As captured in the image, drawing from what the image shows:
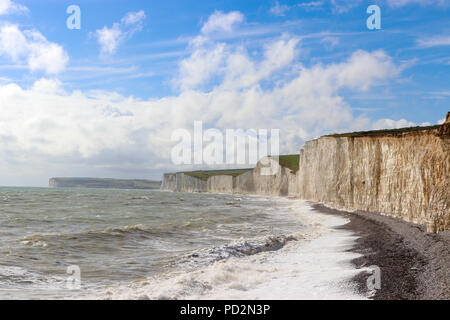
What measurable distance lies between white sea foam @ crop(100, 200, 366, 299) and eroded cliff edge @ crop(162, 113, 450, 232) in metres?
5.27

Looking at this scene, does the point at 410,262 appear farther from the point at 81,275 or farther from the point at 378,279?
the point at 81,275

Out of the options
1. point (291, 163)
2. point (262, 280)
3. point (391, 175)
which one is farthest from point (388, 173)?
point (291, 163)

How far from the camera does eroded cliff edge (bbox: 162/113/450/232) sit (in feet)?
48.6

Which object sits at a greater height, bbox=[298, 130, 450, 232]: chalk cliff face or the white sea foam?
bbox=[298, 130, 450, 232]: chalk cliff face

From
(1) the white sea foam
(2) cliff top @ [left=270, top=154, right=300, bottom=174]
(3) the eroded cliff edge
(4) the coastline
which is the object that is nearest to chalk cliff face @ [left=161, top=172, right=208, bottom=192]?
(2) cliff top @ [left=270, top=154, right=300, bottom=174]

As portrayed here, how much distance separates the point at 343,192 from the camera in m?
37.5

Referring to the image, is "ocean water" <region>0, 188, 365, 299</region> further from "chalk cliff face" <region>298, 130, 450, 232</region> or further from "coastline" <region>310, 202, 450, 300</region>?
"chalk cliff face" <region>298, 130, 450, 232</region>

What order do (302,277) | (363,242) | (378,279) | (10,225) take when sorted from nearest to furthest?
(378,279), (302,277), (363,242), (10,225)

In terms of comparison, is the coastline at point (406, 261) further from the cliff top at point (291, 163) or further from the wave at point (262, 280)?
the cliff top at point (291, 163)

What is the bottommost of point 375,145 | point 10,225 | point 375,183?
point 10,225

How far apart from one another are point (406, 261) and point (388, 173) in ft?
49.6

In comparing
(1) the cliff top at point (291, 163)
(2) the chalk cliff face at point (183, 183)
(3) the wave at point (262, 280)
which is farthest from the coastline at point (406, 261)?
(2) the chalk cliff face at point (183, 183)
